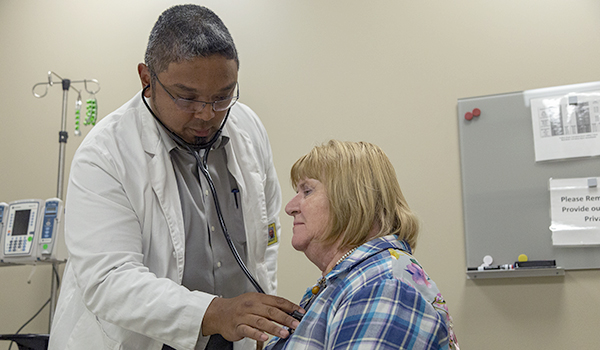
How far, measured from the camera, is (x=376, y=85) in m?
2.78

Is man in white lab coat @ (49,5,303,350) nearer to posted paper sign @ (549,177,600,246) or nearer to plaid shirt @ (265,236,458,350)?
plaid shirt @ (265,236,458,350)

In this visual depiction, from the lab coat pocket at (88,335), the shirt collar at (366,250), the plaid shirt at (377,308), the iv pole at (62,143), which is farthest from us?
the iv pole at (62,143)

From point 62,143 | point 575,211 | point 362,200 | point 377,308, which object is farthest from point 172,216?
point 62,143

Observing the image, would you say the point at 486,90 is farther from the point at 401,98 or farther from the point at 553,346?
the point at 553,346

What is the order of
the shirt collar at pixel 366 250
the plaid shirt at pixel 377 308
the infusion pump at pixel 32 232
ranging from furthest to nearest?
the infusion pump at pixel 32 232
the shirt collar at pixel 366 250
the plaid shirt at pixel 377 308

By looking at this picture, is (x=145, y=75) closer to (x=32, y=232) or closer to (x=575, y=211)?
(x=32, y=232)

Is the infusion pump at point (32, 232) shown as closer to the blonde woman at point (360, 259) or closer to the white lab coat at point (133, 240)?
the white lab coat at point (133, 240)

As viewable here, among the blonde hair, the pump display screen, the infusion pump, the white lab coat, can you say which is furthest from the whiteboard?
the pump display screen

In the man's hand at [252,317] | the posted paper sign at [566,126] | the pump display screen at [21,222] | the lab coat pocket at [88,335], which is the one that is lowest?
the lab coat pocket at [88,335]

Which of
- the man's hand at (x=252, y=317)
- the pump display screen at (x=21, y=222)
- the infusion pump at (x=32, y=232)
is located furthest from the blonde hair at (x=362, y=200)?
the pump display screen at (x=21, y=222)

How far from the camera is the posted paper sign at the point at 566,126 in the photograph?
2.40 m

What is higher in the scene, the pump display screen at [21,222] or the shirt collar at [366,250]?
the pump display screen at [21,222]

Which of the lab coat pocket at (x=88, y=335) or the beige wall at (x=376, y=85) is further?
the beige wall at (x=376, y=85)

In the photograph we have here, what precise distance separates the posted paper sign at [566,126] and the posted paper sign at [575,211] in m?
0.12
